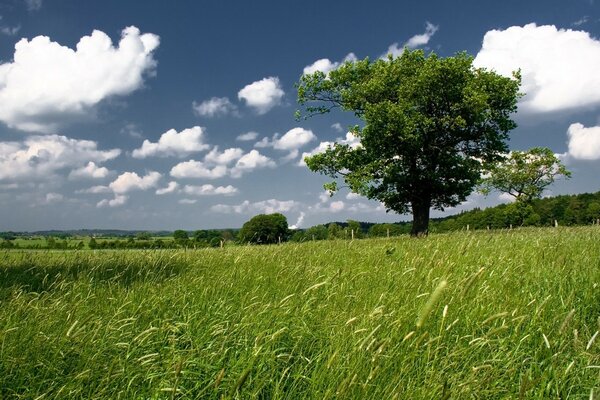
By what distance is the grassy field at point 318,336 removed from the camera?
10.2 ft

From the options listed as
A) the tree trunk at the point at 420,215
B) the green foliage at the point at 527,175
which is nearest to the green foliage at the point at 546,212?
the green foliage at the point at 527,175

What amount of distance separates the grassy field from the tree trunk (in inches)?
828

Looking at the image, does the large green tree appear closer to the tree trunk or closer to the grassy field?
the tree trunk

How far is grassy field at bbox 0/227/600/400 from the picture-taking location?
310cm

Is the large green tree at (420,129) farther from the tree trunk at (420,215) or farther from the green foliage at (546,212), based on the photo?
the green foliage at (546,212)

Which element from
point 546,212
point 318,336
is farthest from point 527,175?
point 318,336

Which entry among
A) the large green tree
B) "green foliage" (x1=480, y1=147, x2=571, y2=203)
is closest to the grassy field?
the large green tree

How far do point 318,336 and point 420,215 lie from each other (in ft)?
85.0

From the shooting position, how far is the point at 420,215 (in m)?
28.8

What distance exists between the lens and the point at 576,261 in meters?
6.79

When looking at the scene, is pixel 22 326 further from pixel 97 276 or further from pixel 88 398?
pixel 97 276

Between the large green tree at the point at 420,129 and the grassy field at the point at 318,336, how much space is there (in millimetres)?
19241

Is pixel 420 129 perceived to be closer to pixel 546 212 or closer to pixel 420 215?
pixel 420 215

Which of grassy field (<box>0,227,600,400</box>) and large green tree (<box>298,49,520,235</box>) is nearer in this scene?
grassy field (<box>0,227,600,400</box>)
